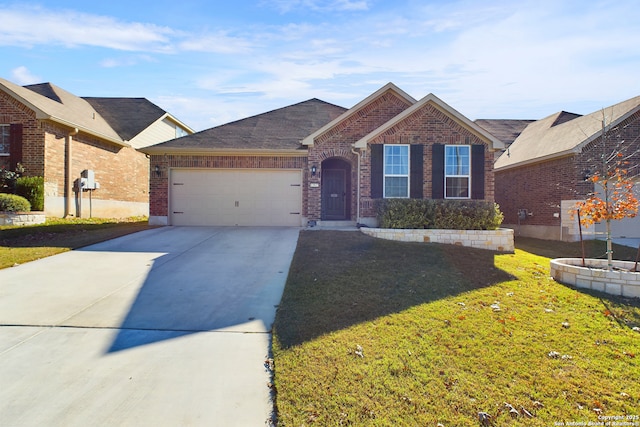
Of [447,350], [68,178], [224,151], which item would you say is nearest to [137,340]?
[447,350]

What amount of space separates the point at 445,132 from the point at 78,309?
36.0 feet

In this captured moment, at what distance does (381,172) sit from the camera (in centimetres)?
1191

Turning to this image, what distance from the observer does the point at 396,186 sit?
12.0 metres

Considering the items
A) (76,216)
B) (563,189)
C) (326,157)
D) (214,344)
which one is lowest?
(214,344)

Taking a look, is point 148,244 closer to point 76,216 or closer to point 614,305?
point 76,216

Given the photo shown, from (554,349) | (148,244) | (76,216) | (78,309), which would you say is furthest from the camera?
(76,216)

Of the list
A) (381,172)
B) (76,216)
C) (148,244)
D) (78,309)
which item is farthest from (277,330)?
(76,216)

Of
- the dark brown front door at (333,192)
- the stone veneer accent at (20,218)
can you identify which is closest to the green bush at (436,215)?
the dark brown front door at (333,192)

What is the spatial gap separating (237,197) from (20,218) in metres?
7.04

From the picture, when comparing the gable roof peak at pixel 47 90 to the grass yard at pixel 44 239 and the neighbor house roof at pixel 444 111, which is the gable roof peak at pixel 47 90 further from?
the neighbor house roof at pixel 444 111

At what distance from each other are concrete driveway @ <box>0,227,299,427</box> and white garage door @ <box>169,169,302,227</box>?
17.3ft

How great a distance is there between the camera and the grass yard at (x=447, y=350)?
10.0ft

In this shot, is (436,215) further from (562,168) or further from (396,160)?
(562,168)

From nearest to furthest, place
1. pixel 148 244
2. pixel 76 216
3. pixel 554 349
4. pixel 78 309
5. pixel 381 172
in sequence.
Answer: pixel 554 349, pixel 78 309, pixel 148 244, pixel 381 172, pixel 76 216
